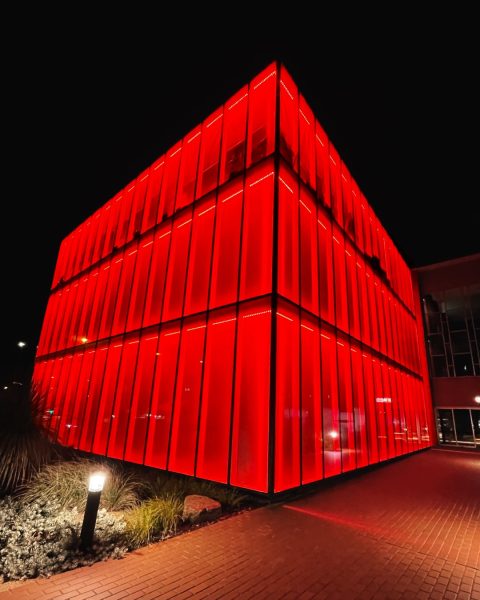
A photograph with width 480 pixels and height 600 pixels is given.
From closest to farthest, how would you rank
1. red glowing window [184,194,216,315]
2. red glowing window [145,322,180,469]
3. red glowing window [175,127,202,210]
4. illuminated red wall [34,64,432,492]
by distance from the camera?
illuminated red wall [34,64,432,492]
red glowing window [145,322,180,469]
red glowing window [184,194,216,315]
red glowing window [175,127,202,210]

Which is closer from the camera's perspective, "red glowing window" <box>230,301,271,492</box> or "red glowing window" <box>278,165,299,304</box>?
"red glowing window" <box>230,301,271,492</box>

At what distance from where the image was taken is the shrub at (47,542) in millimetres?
4074

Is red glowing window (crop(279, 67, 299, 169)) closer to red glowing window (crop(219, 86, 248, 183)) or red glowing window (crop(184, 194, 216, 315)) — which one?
red glowing window (crop(219, 86, 248, 183))

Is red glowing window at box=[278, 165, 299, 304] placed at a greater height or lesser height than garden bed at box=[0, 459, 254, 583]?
greater

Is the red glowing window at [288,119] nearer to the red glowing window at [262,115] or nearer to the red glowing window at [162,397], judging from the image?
the red glowing window at [262,115]

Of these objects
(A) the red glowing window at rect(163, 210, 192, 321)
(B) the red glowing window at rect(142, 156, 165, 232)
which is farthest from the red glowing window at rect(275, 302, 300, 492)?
(B) the red glowing window at rect(142, 156, 165, 232)

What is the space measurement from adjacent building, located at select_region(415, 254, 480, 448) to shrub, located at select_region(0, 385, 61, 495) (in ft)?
77.9

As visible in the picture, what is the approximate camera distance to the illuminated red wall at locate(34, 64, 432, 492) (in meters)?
8.43

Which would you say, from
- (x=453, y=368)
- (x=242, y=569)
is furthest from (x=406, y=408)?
(x=242, y=569)

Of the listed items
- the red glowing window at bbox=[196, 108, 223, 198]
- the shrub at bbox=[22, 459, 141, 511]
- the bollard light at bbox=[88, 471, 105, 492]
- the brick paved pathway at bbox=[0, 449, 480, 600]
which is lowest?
the brick paved pathway at bbox=[0, 449, 480, 600]

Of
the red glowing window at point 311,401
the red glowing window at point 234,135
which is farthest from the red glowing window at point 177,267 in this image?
the red glowing window at point 311,401

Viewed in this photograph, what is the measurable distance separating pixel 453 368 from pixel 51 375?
25.4 meters

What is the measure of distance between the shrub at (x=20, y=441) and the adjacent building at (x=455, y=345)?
23.7m

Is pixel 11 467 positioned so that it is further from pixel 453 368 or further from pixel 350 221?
pixel 453 368
